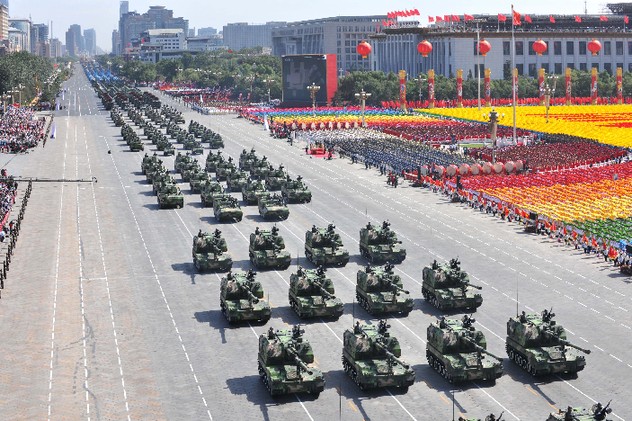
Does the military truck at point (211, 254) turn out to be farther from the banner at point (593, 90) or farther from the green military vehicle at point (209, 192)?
the banner at point (593, 90)

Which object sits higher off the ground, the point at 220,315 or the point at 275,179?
the point at 275,179

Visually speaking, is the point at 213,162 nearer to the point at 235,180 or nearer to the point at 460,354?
the point at 235,180

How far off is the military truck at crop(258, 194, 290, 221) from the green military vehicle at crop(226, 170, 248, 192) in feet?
42.7

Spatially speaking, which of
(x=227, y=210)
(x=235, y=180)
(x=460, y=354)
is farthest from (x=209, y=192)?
(x=460, y=354)

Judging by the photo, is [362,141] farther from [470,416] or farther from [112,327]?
[470,416]

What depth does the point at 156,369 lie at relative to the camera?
41250mm

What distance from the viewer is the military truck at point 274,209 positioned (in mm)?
73500

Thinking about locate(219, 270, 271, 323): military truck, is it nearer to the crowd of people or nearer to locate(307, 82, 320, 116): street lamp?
the crowd of people

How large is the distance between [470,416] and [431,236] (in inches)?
1301

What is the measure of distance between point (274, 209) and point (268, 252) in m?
15.7

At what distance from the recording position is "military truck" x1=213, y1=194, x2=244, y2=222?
240ft

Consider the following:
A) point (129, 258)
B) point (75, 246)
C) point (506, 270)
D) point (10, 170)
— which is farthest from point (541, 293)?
point (10, 170)

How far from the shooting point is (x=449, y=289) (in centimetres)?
4897

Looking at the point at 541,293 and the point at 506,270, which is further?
the point at 506,270
